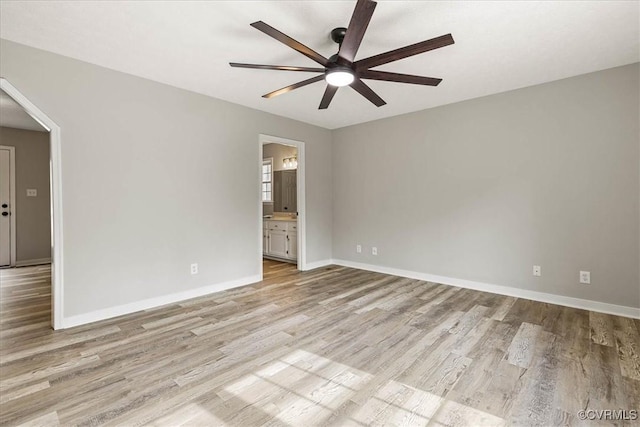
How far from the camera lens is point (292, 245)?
5660mm

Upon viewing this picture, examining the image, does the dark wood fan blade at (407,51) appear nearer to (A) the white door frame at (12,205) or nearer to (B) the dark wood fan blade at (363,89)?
(B) the dark wood fan blade at (363,89)

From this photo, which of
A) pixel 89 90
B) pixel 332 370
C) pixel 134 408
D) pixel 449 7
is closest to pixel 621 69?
pixel 449 7

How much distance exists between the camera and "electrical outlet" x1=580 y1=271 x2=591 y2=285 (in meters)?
3.22

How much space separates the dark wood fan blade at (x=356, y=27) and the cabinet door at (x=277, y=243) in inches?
161

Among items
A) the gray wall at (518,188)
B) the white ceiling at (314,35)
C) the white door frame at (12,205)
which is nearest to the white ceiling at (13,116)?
the white door frame at (12,205)

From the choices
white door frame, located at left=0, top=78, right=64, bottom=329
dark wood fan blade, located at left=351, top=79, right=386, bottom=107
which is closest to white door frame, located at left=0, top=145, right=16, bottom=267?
white door frame, located at left=0, top=78, right=64, bottom=329

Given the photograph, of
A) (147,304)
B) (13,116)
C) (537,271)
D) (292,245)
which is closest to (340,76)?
(147,304)

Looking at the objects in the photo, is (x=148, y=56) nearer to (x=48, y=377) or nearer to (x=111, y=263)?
(x=111, y=263)

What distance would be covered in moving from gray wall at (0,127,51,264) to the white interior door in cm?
10

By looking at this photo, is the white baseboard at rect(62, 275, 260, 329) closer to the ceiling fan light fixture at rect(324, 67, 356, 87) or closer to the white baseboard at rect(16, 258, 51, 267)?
the ceiling fan light fixture at rect(324, 67, 356, 87)

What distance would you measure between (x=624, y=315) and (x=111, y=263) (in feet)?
16.9

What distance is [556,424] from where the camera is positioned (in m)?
1.58

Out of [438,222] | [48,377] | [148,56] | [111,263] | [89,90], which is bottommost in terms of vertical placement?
[48,377]

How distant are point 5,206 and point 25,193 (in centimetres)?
35
